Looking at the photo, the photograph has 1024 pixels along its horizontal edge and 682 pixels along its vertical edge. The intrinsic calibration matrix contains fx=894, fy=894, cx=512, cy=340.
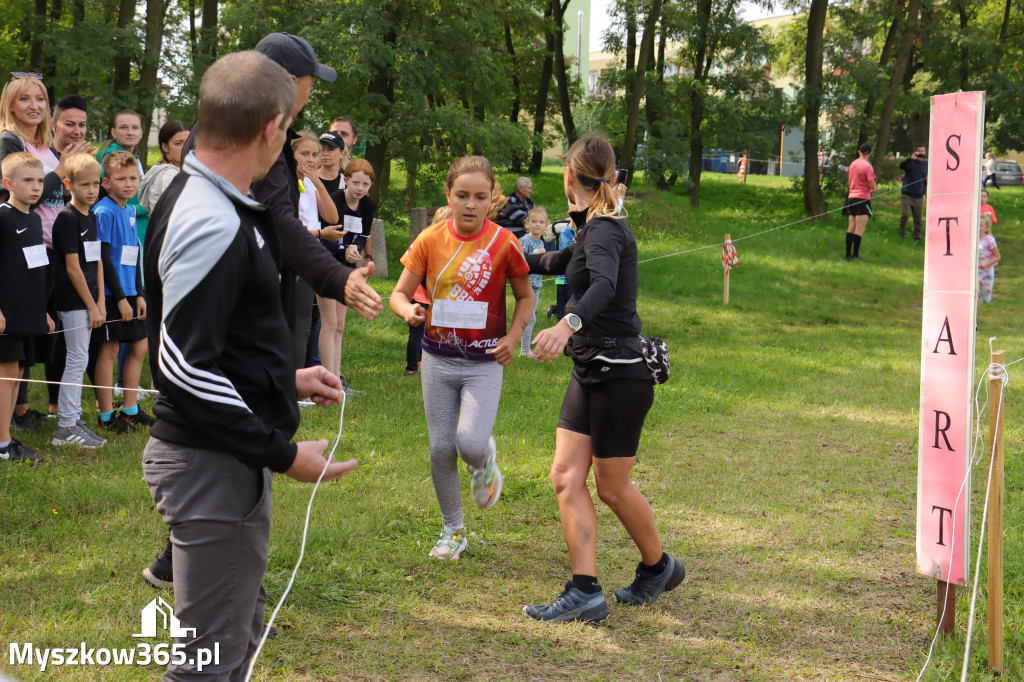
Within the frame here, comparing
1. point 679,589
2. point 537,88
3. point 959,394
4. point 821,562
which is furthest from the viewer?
point 537,88

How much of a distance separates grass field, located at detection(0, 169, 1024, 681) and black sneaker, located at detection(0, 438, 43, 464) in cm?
13

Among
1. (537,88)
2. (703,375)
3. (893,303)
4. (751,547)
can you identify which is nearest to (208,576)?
(751,547)

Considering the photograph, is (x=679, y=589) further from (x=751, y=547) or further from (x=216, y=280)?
(x=216, y=280)

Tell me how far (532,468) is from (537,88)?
25251 millimetres

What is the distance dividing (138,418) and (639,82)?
56.9 feet

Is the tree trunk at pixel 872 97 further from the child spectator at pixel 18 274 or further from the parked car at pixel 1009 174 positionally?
the child spectator at pixel 18 274

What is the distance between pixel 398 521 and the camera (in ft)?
17.2

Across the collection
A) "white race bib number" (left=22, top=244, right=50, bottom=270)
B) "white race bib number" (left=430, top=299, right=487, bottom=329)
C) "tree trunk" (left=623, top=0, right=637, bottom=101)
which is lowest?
"white race bib number" (left=430, top=299, right=487, bottom=329)

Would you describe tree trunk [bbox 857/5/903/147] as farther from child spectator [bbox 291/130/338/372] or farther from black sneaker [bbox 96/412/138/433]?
black sneaker [bbox 96/412/138/433]

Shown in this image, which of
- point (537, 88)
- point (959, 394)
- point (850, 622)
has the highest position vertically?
point (537, 88)

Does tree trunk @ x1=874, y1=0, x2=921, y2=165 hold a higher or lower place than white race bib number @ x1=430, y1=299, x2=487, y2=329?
higher

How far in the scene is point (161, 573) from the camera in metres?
4.22

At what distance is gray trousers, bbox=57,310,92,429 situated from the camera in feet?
20.3

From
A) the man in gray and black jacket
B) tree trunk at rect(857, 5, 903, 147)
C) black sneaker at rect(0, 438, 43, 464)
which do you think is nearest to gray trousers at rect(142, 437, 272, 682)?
the man in gray and black jacket
